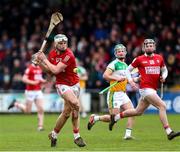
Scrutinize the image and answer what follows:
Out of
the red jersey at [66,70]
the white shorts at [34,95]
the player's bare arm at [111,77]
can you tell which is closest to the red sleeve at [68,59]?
the red jersey at [66,70]

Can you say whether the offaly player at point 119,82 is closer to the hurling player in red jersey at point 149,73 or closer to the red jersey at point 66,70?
the hurling player in red jersey at point 149,73

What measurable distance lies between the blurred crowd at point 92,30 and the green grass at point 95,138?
7287mm

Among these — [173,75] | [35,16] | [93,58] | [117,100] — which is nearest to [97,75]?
[93,58]

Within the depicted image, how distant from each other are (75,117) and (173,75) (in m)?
16.2

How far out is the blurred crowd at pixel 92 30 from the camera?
3241 centimetres

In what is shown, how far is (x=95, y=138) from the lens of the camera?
1817cm

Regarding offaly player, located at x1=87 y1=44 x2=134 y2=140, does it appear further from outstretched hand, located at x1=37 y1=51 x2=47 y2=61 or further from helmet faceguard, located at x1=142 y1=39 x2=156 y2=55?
outstretched hand, located at x1=37 y1=51 x2=47 y2=61

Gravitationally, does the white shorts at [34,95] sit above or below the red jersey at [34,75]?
below

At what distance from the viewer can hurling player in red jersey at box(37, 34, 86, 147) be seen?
15.5m

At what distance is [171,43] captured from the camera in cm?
3206

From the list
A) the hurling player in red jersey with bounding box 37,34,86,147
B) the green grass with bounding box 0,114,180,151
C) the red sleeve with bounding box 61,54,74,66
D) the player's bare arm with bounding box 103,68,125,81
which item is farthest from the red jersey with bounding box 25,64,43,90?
the red sleeve with bounding box 61,54,74,66

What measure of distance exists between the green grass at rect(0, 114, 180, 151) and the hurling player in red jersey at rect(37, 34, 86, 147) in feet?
1.92

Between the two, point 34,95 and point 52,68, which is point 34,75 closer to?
point 34,95

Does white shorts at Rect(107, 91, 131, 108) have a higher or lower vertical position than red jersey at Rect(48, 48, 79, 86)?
lower
